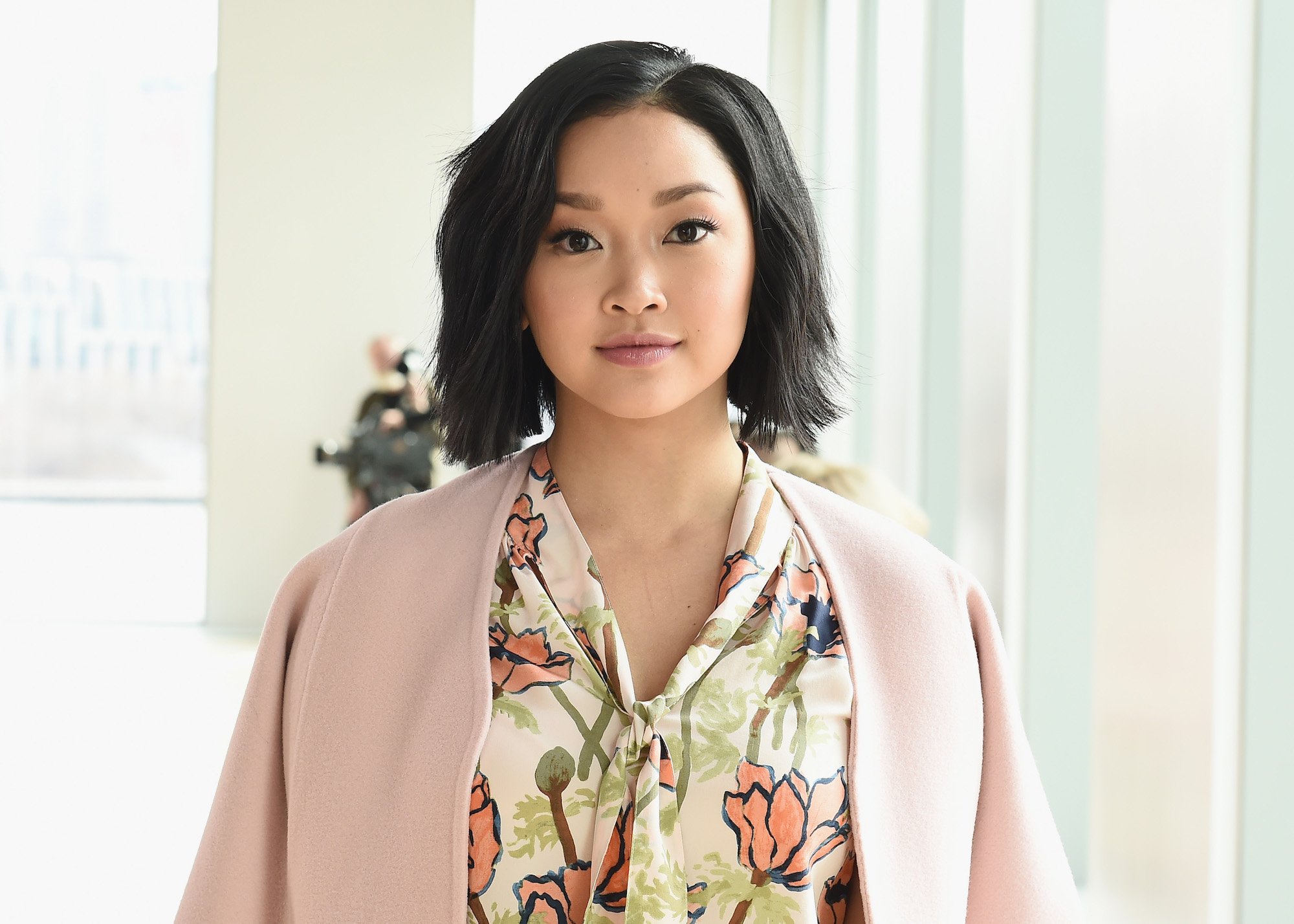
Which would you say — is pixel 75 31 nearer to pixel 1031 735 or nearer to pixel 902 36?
pixel 902 36

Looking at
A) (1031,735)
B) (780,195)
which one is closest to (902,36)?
(1031,735)

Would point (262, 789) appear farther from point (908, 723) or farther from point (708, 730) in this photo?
point (908, 723)

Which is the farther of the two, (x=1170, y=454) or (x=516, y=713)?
(x=1170, y=454)

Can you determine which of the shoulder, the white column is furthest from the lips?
the white column

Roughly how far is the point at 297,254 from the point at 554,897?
822 cm

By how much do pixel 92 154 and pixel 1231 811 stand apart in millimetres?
9679

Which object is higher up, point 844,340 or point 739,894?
point 844,340

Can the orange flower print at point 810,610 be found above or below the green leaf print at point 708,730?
above

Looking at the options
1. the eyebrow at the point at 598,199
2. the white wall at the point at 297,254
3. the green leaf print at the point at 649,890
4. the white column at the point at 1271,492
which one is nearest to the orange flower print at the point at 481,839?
A: the green leaf print at the point at 649,890

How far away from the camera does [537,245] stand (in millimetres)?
1148

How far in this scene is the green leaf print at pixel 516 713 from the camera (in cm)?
110

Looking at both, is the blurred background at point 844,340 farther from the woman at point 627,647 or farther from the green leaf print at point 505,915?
the green leaf print at point 505,915

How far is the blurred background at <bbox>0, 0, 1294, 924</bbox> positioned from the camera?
7.45 feet

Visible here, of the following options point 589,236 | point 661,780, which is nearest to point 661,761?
point 661,780
